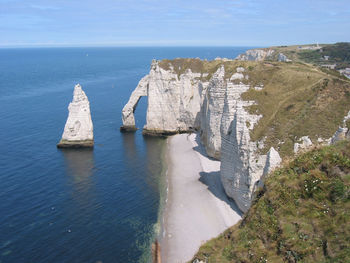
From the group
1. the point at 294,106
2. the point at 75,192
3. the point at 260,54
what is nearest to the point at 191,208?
the point at 75,192

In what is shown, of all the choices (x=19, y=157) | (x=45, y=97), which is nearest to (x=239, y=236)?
(x=19, y=157)

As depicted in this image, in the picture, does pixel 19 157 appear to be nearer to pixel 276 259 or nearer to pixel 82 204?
pixel 82 204

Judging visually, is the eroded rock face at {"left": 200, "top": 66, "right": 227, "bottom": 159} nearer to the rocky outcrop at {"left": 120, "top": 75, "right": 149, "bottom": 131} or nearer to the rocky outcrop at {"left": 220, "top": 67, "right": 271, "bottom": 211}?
the rocky outcrop at {"left": 220, "top": 67, "right": 271, "bottom": 211}

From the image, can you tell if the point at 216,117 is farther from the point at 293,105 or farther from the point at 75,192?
the point at 75,192

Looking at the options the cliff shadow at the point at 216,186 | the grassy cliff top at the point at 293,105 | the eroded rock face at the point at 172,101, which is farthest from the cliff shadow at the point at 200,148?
the grassy cliff top at the point at 293,105

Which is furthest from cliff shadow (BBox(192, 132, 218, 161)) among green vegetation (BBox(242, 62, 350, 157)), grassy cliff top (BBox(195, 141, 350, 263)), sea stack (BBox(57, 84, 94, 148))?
grassy cliff top (BBox(195, 141, 350, 263))

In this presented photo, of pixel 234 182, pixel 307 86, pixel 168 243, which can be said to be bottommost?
pixel 168 243

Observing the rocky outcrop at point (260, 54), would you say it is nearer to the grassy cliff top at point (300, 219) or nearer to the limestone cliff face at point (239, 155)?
the limestone cliff face at point (239, 155)
